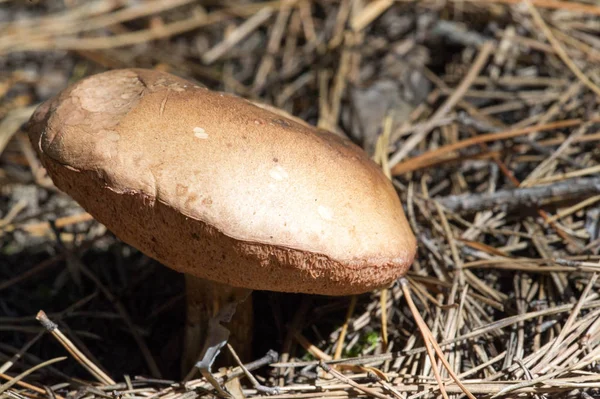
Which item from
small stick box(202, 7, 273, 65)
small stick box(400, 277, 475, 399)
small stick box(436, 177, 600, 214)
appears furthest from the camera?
small stick box(202, 7, 273, 65)

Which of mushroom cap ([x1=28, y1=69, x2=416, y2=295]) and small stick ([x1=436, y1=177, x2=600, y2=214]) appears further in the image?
small stick ([x1=436, y1=177, x2=600, y2=214])

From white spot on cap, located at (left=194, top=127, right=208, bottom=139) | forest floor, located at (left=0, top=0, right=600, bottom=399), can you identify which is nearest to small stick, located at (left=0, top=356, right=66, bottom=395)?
forest floor, located at (left=0, top=0, right=600, bottom=399)

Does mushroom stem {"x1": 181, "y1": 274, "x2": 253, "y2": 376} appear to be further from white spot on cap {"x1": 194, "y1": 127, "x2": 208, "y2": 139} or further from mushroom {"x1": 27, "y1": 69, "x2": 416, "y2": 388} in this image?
white spot on cap {"x1": 194, "y1": 127, "x2": 208, "y2": 139}

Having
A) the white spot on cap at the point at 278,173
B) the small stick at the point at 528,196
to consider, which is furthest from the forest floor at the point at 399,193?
the white spot on cap at the point at 278,173

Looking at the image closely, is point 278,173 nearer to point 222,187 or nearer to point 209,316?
point 222,187

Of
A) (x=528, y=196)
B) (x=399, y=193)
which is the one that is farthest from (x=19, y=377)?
(x=528, y=196)

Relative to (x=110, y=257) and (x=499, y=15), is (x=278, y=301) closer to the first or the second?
(x=110, y=257)

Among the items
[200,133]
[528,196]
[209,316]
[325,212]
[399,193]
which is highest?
[200,133]
